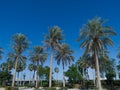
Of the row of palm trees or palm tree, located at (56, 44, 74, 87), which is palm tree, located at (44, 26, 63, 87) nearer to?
the row of palm trees

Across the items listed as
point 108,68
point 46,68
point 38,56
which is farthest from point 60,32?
point 46,68

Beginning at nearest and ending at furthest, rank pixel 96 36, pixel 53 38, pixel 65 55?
1. pixel 96 36
2. pixel 53 38
3. pixel 65 55

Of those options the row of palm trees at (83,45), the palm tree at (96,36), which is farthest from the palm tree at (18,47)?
the palm tree at (96,36)

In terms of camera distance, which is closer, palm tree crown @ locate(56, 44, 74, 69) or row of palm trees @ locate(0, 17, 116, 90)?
row of palm trees @ locate(0, 17, 116, 90)

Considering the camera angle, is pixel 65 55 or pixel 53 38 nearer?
pixel 53 38

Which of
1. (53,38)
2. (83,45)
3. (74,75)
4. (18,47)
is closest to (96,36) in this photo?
(83,45)

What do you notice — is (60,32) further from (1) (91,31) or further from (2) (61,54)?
(2) (61,54)

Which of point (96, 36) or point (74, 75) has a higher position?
point (96, 36)

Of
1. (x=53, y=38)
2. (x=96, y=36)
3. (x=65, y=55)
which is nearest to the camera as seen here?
(x=96, y=36)

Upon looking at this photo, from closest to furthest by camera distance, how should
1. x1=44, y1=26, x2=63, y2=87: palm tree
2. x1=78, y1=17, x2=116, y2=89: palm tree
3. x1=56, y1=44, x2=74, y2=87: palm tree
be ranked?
x1=78, y1=17, x2=116, y2=89: palm tree → x1=44, y1=26, x2=63, y2=87: palm tree → x1=56, y1=44, x2=74, y2=87: palm tree

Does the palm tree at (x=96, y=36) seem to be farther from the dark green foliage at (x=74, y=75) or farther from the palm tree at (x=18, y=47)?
the dark green foliage at (x=74, y=75)

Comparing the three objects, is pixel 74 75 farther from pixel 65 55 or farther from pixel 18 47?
pixel 18 47

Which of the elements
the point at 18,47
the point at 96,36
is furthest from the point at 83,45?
the point at 18,47

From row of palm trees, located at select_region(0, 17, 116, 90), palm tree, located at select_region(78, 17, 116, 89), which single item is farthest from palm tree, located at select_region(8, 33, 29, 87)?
palm tree, located at select_region(78, 17, 116, 89)
